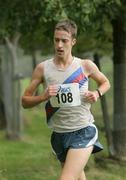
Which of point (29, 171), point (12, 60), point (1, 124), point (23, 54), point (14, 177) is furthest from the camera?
point (23, 54)

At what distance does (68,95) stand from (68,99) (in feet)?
0.14

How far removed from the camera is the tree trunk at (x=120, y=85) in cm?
1062

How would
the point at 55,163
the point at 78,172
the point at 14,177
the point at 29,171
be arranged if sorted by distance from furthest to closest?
the point at 55,163 → the point at 29,171 → the point at 14,177 → the point at 78,172

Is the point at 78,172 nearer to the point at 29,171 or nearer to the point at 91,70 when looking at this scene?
the point at 91,70

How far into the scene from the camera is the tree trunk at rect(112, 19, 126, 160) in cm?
1062

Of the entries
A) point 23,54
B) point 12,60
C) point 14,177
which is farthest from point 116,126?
point 23,54

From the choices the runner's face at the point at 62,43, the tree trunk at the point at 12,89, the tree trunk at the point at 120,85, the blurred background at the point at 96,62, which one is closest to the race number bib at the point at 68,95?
the runner's face at the point at 62,43

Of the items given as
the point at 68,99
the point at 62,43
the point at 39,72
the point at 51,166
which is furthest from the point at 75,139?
the point at 51,166

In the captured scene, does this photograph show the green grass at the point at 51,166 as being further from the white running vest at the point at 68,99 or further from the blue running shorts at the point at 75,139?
the white running vest at the point at 68,99

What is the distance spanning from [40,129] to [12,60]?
2880 mm

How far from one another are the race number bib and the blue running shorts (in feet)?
1.00

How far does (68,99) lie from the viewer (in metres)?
6.62

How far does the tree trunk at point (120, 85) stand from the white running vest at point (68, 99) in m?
3.85

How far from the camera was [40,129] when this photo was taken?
70.0 feet
